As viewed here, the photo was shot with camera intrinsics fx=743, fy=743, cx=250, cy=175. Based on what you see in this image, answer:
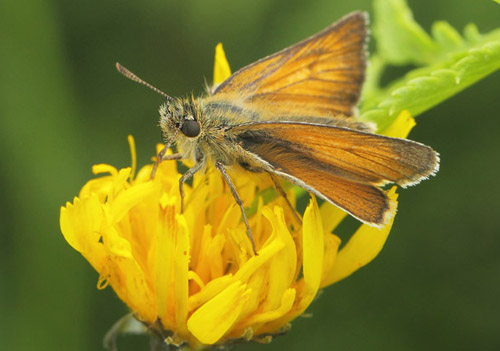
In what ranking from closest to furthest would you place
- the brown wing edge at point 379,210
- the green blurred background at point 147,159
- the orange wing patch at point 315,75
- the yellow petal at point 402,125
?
the brown wing edge at point 379,210 < the yellow petal at point 402,125 < the orange wing patch at point 315,75 < the green blurred background at point 147,159

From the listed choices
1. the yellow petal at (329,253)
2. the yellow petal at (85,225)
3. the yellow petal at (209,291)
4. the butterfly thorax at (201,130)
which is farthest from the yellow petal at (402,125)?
the yellow petal at (85,225)

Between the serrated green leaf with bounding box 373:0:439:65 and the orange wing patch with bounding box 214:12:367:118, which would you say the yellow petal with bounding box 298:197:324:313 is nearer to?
the orange wing patch with bounding box 214:12:367:118

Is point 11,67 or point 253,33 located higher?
point 11,67

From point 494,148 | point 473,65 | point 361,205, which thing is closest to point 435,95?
point 473,65

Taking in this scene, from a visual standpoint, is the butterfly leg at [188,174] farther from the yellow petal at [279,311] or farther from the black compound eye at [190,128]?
the yellow petal at [279,311]

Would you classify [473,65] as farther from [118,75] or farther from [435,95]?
[118,75]

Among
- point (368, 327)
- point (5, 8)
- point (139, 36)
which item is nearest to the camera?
point (368, 327)

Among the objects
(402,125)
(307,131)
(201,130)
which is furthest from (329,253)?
(201,130)
